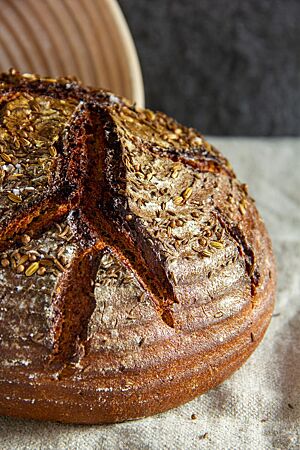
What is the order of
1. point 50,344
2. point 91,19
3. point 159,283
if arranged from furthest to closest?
1. point 91,19
2. point 159,283
3. point 50,344

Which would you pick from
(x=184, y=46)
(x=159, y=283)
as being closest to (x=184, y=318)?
(x=159, y=283)

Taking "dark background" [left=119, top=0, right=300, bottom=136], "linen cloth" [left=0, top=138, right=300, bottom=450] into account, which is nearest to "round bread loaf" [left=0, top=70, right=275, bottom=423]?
"linen cloth" [left=0, top=138, right=300, bottom=450]

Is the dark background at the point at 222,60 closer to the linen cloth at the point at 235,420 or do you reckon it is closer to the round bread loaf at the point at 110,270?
the linen cloth at the point at 235,420

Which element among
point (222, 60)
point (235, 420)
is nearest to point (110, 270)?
point (235, 420)

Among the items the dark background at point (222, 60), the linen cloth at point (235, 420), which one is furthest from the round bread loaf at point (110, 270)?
the dark background at point (222, 60)

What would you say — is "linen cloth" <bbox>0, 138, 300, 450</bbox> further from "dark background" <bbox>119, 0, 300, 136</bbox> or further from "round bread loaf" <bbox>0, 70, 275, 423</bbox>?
"dark background" <bbox>119, 0, 300, 136</bbox>

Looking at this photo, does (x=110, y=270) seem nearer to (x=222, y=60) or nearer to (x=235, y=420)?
(x=235, y=420)

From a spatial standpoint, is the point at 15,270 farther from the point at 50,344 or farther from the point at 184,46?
the point at 184,46
